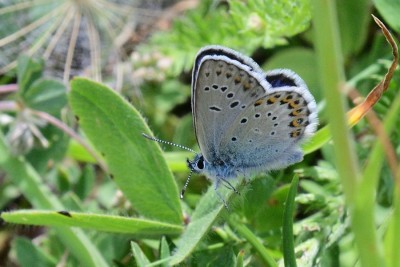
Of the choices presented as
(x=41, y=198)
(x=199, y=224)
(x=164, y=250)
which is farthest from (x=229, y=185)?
(x=41, y=198)

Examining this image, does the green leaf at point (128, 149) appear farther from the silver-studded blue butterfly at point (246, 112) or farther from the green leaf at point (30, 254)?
the green leaf at point (30, 254)

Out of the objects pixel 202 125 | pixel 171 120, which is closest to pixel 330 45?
pixel 202 125

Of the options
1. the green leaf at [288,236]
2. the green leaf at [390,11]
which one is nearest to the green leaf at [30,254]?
the green leaf at [288,236]

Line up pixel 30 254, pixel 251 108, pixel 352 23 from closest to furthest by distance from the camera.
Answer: pixel 251 108, pixel 30 254, pixel 352 23

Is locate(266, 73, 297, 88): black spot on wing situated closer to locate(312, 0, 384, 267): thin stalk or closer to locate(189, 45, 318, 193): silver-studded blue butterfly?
locate(189, 45, 318, 193): silver-studded blue butterfly

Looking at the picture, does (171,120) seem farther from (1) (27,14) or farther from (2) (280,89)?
(2) (280,89)

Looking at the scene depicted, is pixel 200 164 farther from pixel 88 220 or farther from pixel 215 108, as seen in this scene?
pixel 88 220

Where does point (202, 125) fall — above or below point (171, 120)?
above
